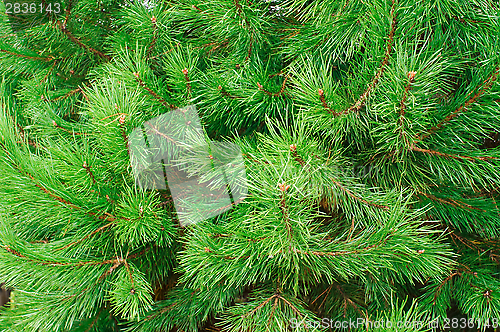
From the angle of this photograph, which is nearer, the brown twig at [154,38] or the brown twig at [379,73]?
the brown twig at [379,73]

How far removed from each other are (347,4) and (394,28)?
0.12 m

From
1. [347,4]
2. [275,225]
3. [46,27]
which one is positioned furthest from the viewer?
[46,27]

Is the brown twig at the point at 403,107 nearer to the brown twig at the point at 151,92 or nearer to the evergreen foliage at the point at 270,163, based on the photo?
the evergreen foliage at the point at 270,163

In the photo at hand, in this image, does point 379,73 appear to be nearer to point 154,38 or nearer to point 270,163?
point 270,163

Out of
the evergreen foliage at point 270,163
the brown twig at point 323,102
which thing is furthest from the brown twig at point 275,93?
the brown twig at point 323,102

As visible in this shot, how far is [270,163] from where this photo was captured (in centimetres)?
39

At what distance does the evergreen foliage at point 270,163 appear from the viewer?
0.47 m

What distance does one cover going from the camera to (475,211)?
0.60m

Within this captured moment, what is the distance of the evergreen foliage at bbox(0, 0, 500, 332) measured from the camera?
1.54 ft

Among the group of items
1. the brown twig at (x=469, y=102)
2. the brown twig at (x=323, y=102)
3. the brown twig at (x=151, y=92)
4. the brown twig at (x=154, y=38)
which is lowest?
the brown twig at (x=469, y=102)

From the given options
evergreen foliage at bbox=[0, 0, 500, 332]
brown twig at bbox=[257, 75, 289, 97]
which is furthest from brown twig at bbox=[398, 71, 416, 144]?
brown twig at bbox=[257, 75, 289, 97]

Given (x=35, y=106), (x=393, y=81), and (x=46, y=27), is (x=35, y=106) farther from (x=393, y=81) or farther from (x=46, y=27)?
(x=393, y=81)

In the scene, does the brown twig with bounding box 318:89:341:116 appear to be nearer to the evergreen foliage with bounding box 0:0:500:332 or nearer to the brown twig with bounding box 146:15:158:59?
the evergreen foliage with bounding box 0:0:500:332

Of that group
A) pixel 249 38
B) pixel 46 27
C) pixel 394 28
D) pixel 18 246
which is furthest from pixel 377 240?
pixel 46 27
